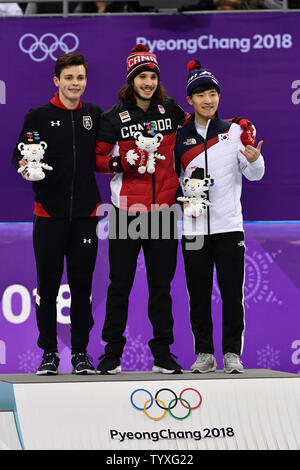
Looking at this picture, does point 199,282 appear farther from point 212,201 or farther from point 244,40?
point 244,40

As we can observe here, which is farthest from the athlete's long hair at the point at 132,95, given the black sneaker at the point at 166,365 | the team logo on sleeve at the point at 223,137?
the black sneaker at the point at 166,365

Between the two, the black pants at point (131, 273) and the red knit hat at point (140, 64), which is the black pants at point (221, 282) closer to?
the black pants at point (131, 273)

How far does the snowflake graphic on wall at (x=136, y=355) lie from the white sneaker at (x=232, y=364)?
46.7 inches

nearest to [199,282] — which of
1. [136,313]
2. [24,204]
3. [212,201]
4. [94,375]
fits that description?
[212,201]

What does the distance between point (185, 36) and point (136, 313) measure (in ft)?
6.01

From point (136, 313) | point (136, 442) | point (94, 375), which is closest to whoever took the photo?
point (136, 442)

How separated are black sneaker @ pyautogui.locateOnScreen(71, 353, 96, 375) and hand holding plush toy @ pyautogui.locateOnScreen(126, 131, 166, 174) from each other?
1029 mm

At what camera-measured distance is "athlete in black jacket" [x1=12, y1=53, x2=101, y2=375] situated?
4.56 m

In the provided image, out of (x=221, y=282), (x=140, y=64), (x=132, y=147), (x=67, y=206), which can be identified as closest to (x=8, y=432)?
(x=67, y=206)

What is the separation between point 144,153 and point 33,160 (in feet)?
1.88

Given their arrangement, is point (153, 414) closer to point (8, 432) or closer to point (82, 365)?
point (82, 365)

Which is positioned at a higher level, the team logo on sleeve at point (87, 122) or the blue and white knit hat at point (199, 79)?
the blue and white knit hat at point (199, 79)

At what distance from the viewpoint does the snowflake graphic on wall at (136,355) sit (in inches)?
224

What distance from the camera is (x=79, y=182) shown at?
459cm
